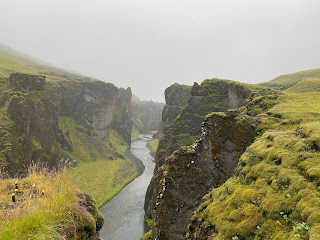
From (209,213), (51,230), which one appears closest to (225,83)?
(209,213)

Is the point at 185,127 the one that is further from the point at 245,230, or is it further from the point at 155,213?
the point at 245,230

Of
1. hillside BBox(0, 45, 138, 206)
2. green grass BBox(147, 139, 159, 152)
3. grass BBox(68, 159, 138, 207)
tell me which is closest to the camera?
hillside BBox(0, 45, 138, 206)

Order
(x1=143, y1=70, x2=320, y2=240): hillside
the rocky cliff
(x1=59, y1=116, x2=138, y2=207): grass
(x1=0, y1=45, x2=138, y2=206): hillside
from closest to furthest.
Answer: (x1=143, y1=70, x2=320, y2=240): hillside < the rocky cliff < (x1=0, y1=45, x2=138, y2=206): hillside < (x1=59, y1=116, x2=138, y2=207): grass

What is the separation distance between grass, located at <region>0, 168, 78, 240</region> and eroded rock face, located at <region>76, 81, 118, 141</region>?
12778cm

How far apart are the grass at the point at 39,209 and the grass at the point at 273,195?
7.61 metres

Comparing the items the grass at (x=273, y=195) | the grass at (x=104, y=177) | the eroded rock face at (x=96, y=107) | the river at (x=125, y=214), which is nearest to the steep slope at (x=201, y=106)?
the river at (x=125, y=214)

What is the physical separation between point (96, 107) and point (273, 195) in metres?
Answer: 140

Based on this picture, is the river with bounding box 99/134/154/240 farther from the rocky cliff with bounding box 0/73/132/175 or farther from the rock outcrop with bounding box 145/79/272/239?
the rock outcrop with bounding box 145/79/272/239

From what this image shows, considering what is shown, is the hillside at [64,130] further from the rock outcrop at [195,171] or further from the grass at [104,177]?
the rock outcrop at [195,171]

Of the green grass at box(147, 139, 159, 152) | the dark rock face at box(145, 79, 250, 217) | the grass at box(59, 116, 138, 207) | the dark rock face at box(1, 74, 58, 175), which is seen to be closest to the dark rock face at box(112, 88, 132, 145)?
the green grass at box(147, 139, 159, 152)

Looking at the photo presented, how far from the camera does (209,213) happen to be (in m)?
12.5

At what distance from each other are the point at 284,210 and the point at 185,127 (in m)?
49.0

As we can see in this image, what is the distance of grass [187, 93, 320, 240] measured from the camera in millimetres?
8094

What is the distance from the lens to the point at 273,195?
9.74m
